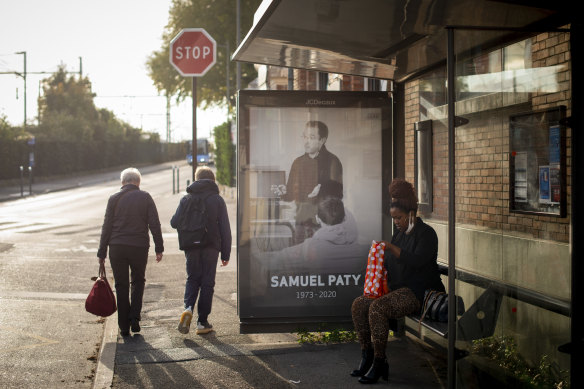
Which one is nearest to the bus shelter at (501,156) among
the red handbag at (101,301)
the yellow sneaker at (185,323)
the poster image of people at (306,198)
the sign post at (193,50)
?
the poster image of people at (306,198)

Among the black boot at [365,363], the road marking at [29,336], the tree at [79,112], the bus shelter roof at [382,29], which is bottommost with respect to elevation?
the road marking at [29,336]

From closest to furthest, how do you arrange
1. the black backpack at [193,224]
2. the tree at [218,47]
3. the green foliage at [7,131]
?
the black backpack at [193,224], the tree at [218,47], the green foliage at [7,131]

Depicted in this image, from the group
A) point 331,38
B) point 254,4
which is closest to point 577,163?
point 331,38

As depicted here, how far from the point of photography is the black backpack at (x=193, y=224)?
7.80 m

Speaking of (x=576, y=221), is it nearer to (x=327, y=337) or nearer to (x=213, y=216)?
(x=327, y=337)

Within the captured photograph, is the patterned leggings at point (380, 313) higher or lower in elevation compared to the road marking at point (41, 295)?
higher

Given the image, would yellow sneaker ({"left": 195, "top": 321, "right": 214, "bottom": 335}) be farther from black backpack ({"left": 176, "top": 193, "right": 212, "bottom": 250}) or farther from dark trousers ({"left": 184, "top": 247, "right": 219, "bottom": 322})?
black backpack ({"left": 176, "top": 193, "right": 212, "bottom": 250})

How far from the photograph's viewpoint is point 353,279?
727 cm

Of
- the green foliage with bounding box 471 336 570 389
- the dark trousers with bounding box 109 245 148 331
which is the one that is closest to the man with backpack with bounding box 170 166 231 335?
the dark trousers with bounding box 109 245 148 331

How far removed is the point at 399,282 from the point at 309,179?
1.52 meters

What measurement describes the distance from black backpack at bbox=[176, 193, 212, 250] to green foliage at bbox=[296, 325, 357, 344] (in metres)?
1.40

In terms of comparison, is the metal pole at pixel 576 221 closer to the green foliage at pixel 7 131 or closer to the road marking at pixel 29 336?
the road marking at pixel 29 336

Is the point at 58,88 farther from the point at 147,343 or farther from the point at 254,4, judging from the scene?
the point at 147,343

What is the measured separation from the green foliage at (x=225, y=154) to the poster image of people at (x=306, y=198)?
1157 inches
